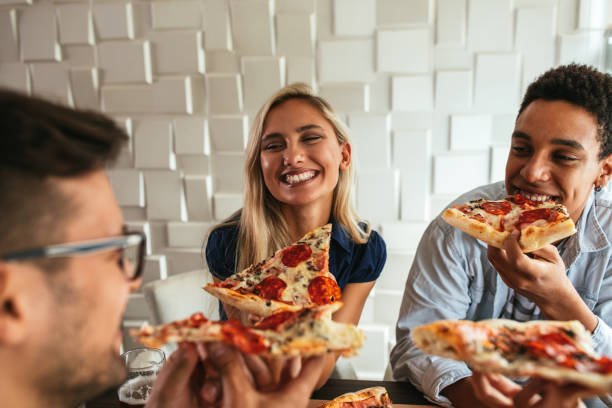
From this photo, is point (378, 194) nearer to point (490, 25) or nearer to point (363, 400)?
point (490, 25)

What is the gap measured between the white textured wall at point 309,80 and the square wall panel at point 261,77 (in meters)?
0.01

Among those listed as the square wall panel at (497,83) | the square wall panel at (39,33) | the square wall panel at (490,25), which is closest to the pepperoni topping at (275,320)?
the square wall panel at (497,83)

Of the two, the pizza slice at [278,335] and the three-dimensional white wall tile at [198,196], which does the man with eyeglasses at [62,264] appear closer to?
the pizza slice at [278,335]

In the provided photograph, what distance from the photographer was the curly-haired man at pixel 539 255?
156 centimetres

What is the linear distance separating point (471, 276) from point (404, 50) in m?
1.82

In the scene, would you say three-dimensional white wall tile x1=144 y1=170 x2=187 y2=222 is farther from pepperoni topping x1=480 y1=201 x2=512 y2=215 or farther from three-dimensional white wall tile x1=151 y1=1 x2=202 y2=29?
pepperoni topping x1=480 y1=201 x2=512 y2=215

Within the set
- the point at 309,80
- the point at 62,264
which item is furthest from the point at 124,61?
the point at 62,264

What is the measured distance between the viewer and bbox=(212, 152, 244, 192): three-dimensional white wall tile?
135 inches

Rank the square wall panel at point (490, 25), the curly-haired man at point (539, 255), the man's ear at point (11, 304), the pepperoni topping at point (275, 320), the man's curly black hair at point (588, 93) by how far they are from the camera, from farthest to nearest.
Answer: the square wall panel at point (490, 25) < the man's curly black hair at point (588, 93) < the curly-haired man at point (539, 255) < the pepperoni topping at point (275, 320) < the man's ear at point (11, 304)

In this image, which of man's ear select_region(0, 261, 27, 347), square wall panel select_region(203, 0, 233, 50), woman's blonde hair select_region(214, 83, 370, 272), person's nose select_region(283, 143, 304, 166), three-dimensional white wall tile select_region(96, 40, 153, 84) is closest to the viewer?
man's ear select_region(0, 261, 27, 347)

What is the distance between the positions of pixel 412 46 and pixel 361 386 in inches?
95.0

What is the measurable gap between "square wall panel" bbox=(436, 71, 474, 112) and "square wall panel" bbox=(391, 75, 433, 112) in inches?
2.5

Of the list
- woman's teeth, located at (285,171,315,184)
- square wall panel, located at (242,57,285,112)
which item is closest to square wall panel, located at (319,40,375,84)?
square wall panel, located at (242,57,285,112)

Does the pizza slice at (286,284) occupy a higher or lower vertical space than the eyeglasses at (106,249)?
lower
